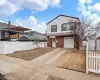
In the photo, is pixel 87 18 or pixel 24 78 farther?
pixel 87 18

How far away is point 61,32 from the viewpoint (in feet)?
63.5

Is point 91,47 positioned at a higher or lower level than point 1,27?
lower

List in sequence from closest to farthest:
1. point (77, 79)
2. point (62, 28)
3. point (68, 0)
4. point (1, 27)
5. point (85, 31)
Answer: point (77, 79) → point (68, 0) → point (85, 31) → point (62, 28) → point (1, 27)

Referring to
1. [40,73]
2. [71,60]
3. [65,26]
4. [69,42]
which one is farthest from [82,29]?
[40,73]

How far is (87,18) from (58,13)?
692 centimetres

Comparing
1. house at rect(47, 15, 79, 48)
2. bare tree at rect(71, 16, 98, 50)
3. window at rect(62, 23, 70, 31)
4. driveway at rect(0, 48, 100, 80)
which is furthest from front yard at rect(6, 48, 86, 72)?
window at rect(62, 23, 70, 31)

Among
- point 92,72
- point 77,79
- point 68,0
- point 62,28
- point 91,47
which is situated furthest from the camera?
point 62,28

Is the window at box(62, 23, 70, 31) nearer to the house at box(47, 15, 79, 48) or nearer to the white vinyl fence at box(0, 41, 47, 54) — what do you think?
the house at box(47, 15, 79, 48)

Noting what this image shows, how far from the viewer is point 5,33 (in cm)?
2594

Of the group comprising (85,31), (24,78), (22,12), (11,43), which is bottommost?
(24,78)

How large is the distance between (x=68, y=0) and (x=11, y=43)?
1032cm

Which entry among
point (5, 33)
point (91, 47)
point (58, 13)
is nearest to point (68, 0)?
point (58, 13)

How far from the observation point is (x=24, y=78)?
17.1ft

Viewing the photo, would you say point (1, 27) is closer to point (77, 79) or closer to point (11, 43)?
point (11, 43)
